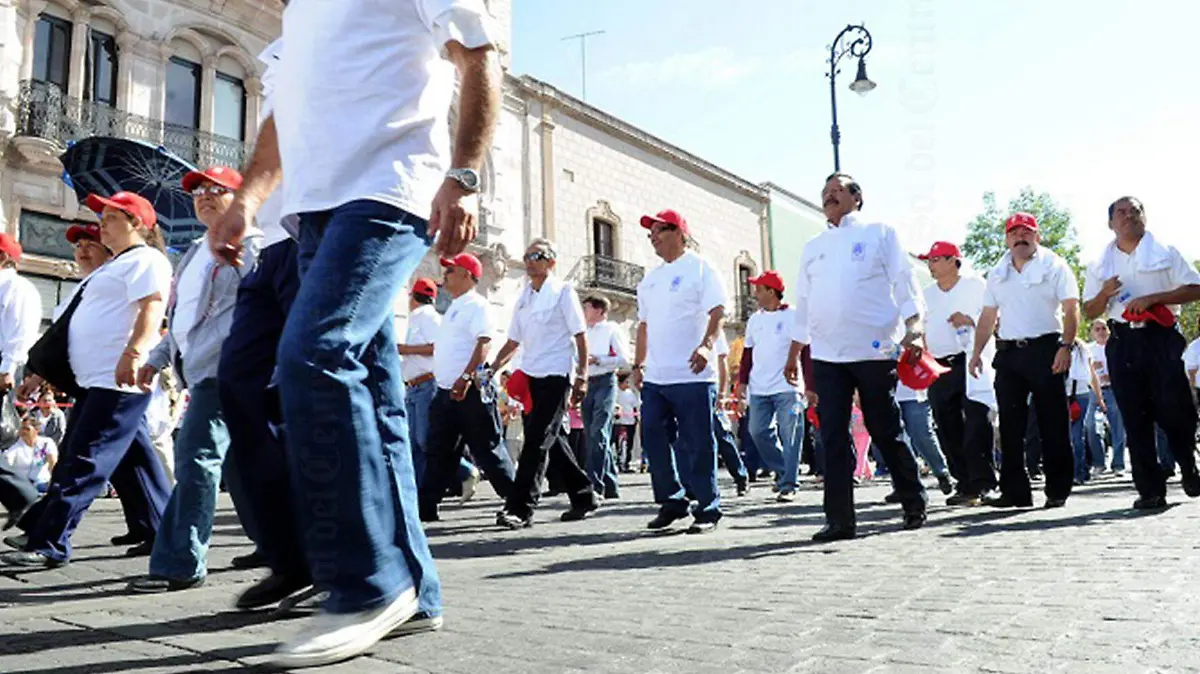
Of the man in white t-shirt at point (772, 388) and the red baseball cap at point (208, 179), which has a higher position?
the red baseball cap at point (208, 179)

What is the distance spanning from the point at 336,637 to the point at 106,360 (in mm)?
3185

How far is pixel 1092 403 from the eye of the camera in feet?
38.8

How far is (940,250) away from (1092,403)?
500 centimetres

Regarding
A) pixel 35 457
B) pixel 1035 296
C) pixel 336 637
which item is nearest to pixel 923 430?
pixel 1035 296

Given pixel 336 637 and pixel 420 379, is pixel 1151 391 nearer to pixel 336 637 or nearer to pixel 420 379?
pixel 420 379

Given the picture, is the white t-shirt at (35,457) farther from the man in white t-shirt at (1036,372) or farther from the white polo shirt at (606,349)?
the man in white t-shirt at (1036,372)

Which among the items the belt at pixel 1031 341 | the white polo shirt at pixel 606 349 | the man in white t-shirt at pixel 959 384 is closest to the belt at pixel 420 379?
the white polo shirt at pixel 606 349

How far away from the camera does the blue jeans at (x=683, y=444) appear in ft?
19.4

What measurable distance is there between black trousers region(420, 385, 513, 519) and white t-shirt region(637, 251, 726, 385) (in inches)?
54.9

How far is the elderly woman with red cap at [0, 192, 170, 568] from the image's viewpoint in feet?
14.8

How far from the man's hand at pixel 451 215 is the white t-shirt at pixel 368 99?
5.8 inches

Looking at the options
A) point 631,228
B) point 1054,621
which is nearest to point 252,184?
point 1054,621

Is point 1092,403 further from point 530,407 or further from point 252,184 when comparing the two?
point 252,184

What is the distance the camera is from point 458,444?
7391 mm
